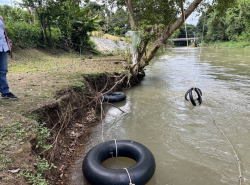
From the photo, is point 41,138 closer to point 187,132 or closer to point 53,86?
point 53,86

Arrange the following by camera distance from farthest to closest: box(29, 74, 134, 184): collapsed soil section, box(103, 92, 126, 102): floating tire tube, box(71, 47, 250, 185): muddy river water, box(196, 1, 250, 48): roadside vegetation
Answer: box(196, 1, 250, 48): roadside vegetation → box(103, 92, 126, 102): floating tire tube → box(71, 47, 250, 185): muddy river water → box(29, 74, 134, 184): collapsed soil section

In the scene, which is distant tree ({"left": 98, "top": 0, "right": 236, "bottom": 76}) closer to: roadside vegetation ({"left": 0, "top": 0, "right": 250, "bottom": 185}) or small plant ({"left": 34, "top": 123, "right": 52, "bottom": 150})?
roadside vegetation ({"left": 0, "top": 0, "right": 250, "bottom": 185})

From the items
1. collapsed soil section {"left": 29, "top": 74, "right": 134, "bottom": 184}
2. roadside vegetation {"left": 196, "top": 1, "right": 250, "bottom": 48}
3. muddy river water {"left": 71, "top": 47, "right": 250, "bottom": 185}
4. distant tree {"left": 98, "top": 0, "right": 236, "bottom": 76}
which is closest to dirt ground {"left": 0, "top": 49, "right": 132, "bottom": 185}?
collapsed soil section {"left": 29, "top": 74, "right": 134, "bottom": 184}

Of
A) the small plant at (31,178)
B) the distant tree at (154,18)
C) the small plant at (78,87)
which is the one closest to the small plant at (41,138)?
the small plant at (31,178)

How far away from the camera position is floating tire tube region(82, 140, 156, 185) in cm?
269

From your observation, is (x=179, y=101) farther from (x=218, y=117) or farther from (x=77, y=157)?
(x=77, y=157)

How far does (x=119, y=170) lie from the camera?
280 centimetres

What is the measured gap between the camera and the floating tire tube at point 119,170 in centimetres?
269

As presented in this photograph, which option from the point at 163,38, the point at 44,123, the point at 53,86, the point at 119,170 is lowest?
the point at 119,170

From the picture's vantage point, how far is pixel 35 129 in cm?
297

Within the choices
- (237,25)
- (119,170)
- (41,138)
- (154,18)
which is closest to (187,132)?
(119,170)

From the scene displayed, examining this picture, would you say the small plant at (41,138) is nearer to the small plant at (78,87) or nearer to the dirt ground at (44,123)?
the dirt ground at (44,123)

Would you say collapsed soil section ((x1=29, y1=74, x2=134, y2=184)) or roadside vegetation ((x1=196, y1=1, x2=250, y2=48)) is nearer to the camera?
collapsed soil section ((x1=29, y1=74, x2=134, y2=184))

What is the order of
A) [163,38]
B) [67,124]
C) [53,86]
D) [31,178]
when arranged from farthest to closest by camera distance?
[163,38], [53,86], [67,124], [31,178]
